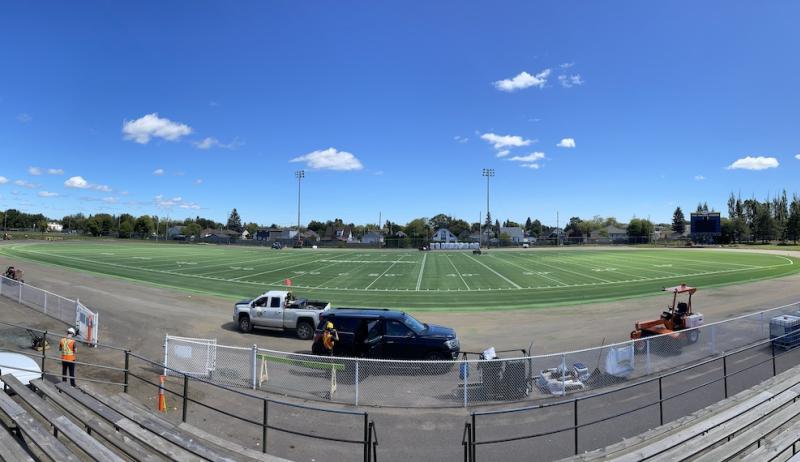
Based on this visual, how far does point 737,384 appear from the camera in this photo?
11.0 meters

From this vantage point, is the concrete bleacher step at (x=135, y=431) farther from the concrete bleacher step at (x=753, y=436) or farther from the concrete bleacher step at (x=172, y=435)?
the concrete bleacher step at (x=753, y=436)

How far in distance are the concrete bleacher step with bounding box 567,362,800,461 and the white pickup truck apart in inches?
534

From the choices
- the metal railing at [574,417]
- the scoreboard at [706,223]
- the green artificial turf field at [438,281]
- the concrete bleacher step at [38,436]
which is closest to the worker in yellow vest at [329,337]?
the metal railing at [574,417]

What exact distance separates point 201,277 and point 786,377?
39.2 meters

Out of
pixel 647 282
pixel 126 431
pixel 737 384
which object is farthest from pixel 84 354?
pixel 647 282

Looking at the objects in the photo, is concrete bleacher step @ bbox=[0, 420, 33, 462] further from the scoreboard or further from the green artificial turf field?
the scoreboard

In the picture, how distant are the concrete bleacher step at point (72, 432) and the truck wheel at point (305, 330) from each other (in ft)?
36.9

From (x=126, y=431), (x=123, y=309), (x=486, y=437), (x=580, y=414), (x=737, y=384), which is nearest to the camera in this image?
(x=126, y=431)

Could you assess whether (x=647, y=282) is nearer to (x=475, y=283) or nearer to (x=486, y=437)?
(x=475, y=283)

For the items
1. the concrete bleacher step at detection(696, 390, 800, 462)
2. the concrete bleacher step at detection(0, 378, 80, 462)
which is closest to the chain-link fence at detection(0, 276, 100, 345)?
the concrete bleacher step at detection(0, 378, 80, 462)

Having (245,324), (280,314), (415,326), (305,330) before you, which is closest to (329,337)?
(415,326)

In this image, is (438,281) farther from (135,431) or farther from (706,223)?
(706,223)

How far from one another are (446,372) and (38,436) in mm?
8471

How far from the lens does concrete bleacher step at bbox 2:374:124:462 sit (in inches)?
197
